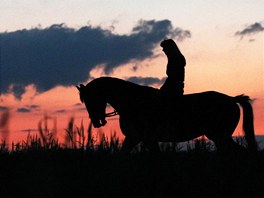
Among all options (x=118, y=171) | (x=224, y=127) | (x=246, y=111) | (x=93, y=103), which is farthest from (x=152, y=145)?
(x=246, y=111)

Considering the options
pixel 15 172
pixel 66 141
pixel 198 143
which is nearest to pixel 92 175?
pixel 66 141

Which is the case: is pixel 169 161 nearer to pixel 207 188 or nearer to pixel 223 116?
pixel 207 188

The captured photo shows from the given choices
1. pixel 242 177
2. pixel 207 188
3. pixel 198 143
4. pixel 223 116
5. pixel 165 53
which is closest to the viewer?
pixel 207 188

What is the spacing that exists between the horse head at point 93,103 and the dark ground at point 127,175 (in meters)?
2.50

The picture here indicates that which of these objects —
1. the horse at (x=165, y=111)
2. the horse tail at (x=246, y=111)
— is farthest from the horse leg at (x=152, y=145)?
the horse tail at (x=246, y=111)

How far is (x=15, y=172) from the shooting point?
7.41 metres

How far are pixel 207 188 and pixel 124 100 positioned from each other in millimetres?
4106

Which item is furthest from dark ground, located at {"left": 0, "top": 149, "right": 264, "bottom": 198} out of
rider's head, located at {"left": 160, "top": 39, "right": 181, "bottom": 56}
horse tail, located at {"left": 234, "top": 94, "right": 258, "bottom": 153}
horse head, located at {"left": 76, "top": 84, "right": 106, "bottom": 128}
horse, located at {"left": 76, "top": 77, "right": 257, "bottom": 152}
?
horse tail, located at {"left": 234, "top": 94, "right": 258, "bottom": 153}

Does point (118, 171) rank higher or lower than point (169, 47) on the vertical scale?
lower

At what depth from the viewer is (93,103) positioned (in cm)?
1066

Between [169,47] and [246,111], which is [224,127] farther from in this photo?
[169,47]

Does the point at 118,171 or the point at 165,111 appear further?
the point at 165,111

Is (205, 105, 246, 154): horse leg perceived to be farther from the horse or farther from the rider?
the rider

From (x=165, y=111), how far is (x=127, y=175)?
13.9ft
